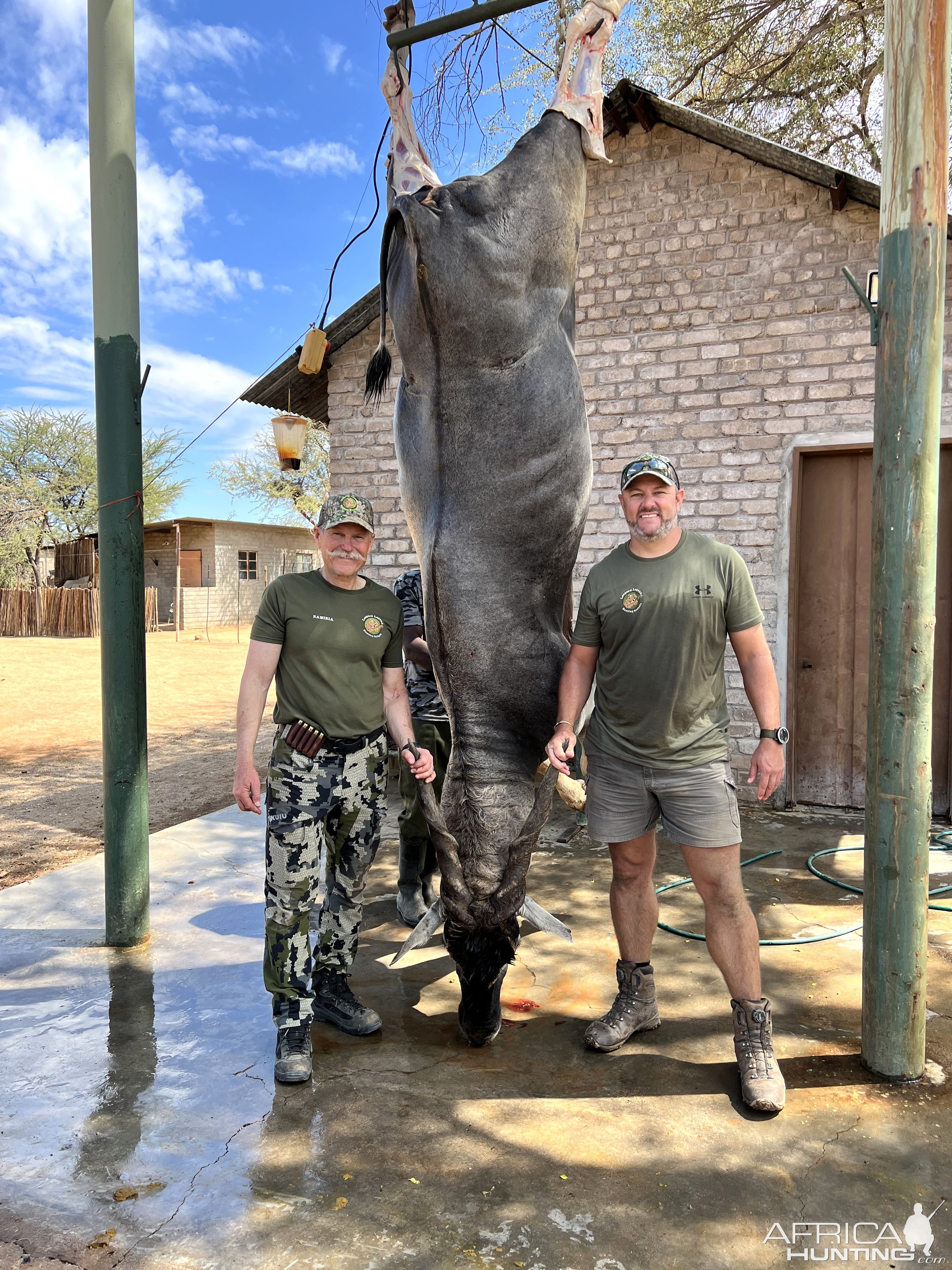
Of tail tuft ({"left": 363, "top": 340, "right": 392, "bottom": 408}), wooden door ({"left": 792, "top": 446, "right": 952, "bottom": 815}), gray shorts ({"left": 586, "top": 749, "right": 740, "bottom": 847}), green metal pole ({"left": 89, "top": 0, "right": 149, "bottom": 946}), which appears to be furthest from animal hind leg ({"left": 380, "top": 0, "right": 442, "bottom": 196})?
wooden door ({"left": 792, "top": 446, "right": 952, "bottom": 815})

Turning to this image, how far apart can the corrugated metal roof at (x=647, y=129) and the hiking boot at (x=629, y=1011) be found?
4.51 metres

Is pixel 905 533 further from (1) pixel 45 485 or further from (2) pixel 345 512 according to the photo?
(1) pixel 45 485

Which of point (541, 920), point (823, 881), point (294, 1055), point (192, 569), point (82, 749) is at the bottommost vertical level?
point (82, 749)

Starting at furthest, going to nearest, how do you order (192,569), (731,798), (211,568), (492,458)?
(192,569) < (211,568) < (731,798) < (492,458)

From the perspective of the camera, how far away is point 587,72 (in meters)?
3.09

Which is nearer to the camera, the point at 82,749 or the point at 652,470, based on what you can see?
the point at 652,470

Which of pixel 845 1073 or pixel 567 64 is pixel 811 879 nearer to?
pixel 845 1073

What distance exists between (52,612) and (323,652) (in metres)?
24.3

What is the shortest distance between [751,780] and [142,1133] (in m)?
2.17

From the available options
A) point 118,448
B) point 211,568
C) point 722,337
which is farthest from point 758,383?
point 211,568

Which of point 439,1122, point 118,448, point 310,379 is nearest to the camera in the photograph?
point 439,1122

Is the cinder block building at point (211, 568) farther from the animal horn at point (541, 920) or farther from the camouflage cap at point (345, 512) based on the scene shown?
the animal horn at point (541, 920)

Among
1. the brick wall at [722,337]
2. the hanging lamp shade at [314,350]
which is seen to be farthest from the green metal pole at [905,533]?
the brick wall at [722,337]

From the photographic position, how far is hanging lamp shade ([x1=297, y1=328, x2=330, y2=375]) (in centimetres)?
450
